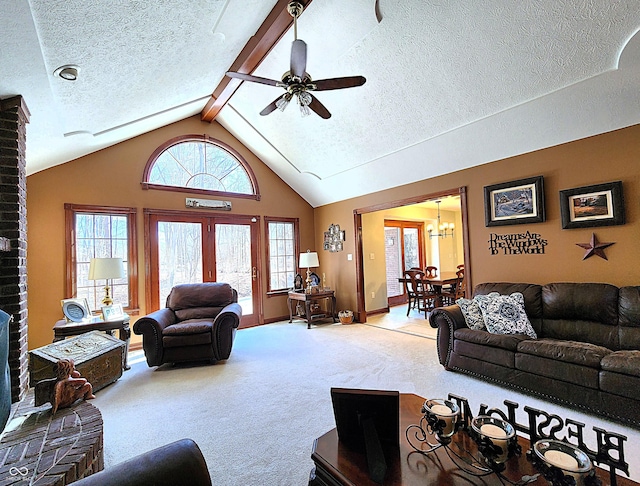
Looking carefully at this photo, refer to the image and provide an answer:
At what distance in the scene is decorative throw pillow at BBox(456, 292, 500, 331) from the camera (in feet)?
11.1

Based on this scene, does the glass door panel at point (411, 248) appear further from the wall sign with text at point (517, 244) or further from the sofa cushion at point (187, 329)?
the sofa cushion at point (187, 329)

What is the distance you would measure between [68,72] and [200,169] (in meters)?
3.21

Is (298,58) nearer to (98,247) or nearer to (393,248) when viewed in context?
(98,247)

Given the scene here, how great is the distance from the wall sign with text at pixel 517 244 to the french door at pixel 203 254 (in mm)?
4086

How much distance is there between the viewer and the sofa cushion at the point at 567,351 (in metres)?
2.45

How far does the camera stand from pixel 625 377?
7.39 ft

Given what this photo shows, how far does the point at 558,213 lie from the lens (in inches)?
139

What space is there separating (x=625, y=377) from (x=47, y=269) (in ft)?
20.3

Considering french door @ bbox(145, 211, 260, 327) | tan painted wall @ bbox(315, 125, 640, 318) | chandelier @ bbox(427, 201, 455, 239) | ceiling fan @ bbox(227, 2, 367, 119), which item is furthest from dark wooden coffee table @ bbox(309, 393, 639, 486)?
chandelier @ bbox(427, 201, 455, 239)

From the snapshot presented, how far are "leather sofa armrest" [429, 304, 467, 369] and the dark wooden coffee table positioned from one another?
6.96ft

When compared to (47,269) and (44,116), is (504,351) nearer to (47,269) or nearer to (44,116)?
(44,116)

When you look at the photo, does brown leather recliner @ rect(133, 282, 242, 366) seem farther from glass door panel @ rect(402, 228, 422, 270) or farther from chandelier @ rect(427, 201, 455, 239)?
chandelier @ rect(427, 201, 455, 239)

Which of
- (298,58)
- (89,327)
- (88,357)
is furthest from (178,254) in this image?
(298,58)

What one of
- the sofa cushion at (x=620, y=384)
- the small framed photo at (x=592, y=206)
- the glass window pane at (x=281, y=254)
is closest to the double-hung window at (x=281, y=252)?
the glass window pane at (x=281, y=254)
